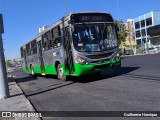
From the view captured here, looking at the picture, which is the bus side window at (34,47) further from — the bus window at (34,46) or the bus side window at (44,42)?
→ the bus side window at (44,42)

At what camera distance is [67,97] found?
32.5ft

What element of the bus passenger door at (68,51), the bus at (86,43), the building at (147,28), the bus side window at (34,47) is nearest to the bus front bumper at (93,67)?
the bus at (86,43)

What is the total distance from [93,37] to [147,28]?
7295 cm

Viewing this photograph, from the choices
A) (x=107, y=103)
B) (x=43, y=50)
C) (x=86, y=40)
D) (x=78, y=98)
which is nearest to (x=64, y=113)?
(x=107, y=103)

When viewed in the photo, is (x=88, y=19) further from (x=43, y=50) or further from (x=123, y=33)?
(x=123, y=33)

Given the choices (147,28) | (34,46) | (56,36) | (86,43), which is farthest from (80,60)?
(147,28)

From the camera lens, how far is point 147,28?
83.6 meters

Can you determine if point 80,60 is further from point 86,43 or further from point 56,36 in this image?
point 56,36

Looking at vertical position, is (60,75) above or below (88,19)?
below

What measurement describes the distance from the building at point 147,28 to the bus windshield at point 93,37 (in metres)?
61.8

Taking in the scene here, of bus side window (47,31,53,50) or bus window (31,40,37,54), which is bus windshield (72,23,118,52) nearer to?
bus side window (47,31,53,50)

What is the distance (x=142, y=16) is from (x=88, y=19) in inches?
3024

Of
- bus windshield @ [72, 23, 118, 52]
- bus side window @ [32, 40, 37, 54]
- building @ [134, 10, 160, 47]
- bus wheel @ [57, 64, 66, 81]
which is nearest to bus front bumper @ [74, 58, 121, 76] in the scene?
bus windshield @ [72, 23, 118, 52]

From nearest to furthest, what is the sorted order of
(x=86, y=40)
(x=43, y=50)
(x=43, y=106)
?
(x=43, y=106), (x=86, y=40), (x=43, y=50)
